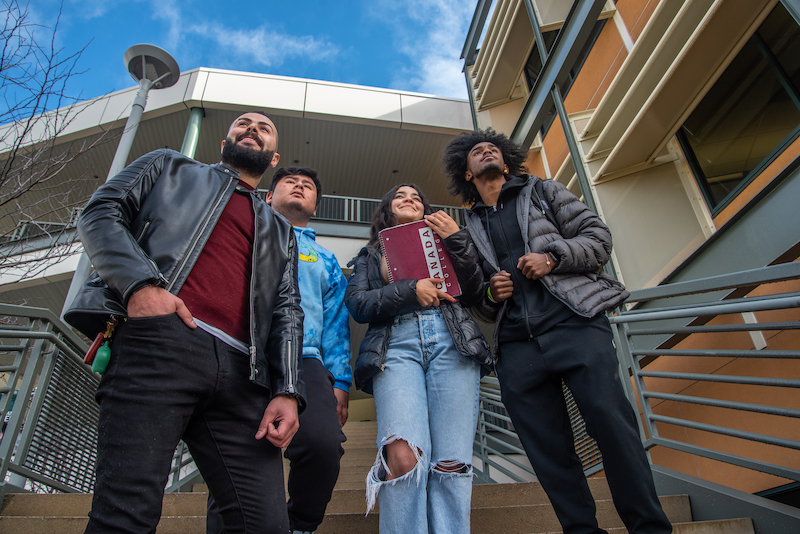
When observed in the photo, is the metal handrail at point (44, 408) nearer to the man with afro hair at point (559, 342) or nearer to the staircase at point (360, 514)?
the staircase at point (360, 514)

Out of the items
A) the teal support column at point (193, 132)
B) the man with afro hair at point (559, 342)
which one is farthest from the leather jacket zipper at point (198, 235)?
the teal support column at point (193, 132)

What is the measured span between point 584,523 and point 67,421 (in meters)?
3.33

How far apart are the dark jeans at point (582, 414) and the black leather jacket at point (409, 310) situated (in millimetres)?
193

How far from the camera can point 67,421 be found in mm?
3068

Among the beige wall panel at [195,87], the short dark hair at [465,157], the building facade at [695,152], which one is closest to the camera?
the short dark hair at [465,157]

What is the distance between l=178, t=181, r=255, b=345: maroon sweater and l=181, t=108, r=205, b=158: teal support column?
28.3ft

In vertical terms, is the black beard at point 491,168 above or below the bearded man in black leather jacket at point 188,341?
above

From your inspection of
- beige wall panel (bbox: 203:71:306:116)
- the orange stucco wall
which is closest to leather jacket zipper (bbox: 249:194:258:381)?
the orange stucco wall

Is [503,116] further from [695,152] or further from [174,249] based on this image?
[174,249]

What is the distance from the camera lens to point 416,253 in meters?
2.09

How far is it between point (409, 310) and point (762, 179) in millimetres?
4080

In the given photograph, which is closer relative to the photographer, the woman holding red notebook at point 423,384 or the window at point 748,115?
the woman holding red notebook at point 423,384

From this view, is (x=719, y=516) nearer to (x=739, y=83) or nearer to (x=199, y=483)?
(x=739, y=83)

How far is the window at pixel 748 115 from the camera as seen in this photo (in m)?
3.90
